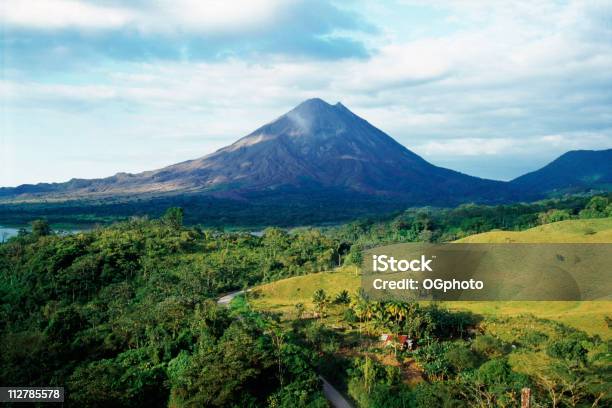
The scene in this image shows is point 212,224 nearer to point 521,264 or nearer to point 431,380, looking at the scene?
point 521,264

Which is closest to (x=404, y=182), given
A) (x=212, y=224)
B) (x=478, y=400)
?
(x=212, y=224)

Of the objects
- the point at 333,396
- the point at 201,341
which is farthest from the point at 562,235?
the point at 201,341

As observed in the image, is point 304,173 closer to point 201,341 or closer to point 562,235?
point 562,235

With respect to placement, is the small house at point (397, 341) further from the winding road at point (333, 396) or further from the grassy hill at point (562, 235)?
the grassy hill at point (562, 235)

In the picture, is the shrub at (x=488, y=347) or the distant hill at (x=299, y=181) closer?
the shrub at (x=488, y=347)

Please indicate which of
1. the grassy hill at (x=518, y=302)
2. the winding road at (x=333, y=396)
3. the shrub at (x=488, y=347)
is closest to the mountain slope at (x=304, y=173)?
the grassy hill at (x=518, y=302)

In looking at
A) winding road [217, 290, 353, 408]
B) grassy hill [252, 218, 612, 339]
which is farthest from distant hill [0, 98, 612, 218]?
winding road [217, 290, 353, 408]
